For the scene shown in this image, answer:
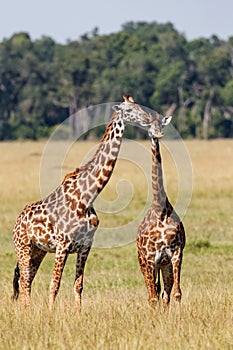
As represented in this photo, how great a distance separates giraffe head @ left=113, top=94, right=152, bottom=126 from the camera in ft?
26.5

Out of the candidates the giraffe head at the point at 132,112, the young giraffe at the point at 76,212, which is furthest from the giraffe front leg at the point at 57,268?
the giraffe head at the point at 132,112

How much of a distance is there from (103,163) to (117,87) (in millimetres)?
67817

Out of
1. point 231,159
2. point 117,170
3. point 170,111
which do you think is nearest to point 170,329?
point 117,170

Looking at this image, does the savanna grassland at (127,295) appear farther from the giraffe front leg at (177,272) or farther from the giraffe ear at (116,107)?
the giraffe ear at (116,107)

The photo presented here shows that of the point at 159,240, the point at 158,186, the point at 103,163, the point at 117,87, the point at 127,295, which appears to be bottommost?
the point at 127,295

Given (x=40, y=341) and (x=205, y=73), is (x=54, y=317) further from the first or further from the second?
(x=205, y=73)

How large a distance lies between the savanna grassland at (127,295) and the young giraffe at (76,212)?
1.62 ft

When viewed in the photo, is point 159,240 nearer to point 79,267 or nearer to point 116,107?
point 79,267

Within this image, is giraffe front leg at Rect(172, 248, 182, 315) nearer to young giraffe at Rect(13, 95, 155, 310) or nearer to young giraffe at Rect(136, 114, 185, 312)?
young giraffe at Rect(136, 114, 185, 312)

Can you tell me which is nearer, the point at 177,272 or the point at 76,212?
the point at 177,272

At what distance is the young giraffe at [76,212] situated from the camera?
333 inches

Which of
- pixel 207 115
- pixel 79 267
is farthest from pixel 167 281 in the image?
pixel 207 115

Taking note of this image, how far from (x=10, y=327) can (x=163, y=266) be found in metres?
1.49

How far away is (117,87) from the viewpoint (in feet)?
250
